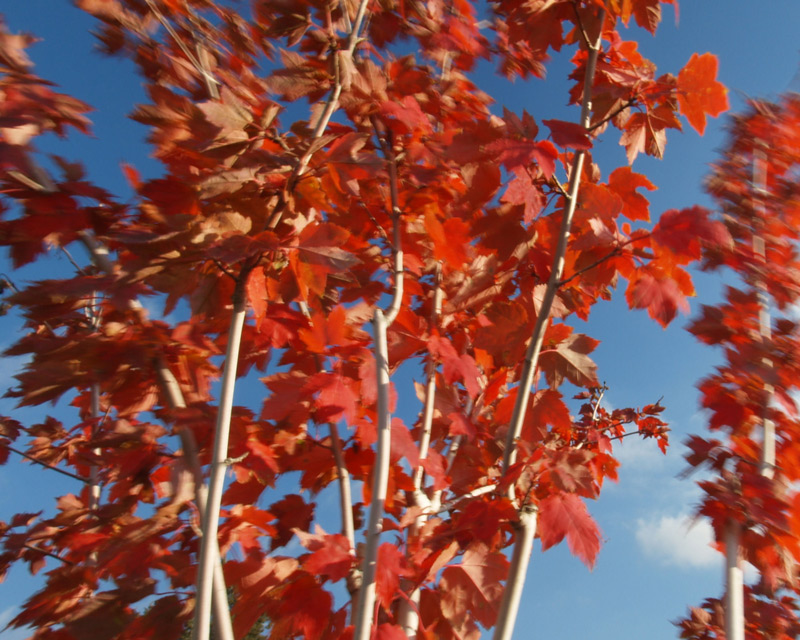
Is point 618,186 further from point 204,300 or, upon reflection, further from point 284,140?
point 204,300

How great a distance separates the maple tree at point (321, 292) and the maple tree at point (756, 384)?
0.55 m

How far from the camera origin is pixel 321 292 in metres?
1.47

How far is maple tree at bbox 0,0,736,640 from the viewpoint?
1.39 metres

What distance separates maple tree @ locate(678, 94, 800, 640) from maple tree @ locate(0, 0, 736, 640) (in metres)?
0.55

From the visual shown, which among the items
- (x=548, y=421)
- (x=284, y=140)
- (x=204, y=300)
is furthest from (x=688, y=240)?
(x=204, y=300)

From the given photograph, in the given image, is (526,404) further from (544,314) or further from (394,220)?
(394,220)

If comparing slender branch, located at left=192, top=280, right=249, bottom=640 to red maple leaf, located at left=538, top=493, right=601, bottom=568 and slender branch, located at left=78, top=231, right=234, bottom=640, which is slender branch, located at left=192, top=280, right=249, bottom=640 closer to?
slender branch, located at left=78, top=231, right=234, bottom=640

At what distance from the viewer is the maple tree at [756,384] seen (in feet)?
5.64

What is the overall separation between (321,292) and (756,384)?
1.55 metres

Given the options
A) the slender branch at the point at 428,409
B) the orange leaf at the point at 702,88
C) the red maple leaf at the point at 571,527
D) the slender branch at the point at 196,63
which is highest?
the orange leaf at the point at 702,88

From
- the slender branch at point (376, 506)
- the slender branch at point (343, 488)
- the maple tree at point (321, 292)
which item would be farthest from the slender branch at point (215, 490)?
the slender branch at point (343, 488)

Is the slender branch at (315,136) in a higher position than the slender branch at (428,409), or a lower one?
higher

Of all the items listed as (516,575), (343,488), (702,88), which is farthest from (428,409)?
(702,88)

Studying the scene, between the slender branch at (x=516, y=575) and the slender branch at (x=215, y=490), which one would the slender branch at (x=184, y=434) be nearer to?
the slender branch at (x=215, y=490)
